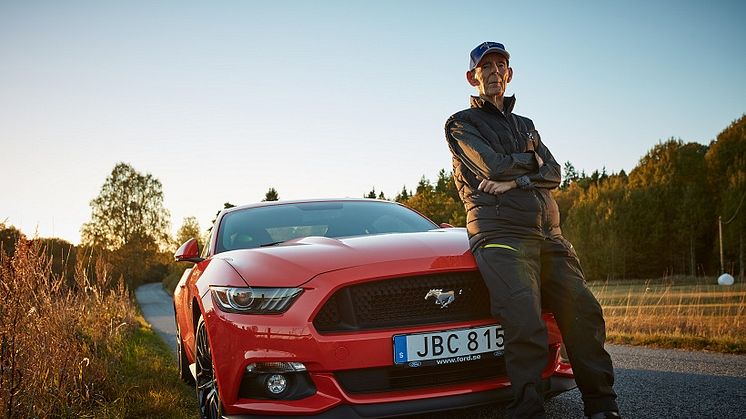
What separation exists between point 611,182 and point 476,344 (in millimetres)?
66411

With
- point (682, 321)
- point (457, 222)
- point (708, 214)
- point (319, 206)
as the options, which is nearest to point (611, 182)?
point (708, 214)

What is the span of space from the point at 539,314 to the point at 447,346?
440mm

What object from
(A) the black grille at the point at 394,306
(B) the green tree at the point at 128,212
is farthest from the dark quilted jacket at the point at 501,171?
(B) the green tree at the point at 128,212

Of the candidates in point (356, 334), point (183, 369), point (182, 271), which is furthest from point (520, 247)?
point (182, 271)

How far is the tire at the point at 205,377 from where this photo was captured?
338 cm

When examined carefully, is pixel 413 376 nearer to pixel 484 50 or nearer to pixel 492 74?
pixel 492 74

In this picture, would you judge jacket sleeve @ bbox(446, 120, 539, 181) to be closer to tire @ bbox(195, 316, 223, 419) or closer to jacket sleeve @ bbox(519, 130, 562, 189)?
jacket sleeve @ bbox(519, 130, 562, 189)

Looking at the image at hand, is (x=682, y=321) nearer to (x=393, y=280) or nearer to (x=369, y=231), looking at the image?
(x=369, y=231)

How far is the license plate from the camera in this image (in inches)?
114

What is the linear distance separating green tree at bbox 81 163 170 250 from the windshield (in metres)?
54.9

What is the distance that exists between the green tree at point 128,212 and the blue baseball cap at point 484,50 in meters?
56.5

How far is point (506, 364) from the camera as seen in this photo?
9.65ft

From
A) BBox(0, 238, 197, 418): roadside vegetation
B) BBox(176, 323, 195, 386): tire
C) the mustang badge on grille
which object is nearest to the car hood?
the mustang badge on grille

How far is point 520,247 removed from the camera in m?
3.13
